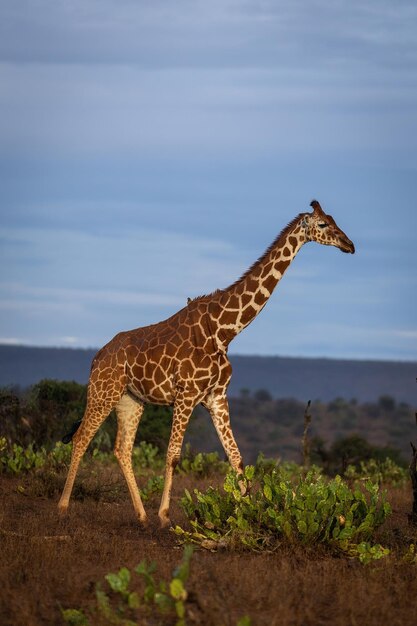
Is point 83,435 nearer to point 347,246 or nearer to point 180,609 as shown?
point 347,246

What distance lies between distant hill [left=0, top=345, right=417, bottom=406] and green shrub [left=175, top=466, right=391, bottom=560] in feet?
310

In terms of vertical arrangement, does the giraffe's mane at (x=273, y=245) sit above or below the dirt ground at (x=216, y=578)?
above

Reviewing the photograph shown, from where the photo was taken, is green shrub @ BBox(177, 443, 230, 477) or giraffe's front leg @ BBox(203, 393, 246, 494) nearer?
giraffe's front leg @ BBox(203, 393, 246, 494)

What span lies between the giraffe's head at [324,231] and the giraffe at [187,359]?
0.04 ft

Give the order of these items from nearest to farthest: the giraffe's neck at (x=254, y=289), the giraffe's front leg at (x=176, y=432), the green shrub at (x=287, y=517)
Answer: the green shrub at (x=287, y=517) < the giraffe's front leg at (x=176, y=432) < the giraffe's neck at (x=254, y=289)

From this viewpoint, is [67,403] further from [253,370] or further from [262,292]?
[253,370]

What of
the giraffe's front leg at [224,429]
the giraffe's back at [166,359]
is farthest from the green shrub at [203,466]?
the giraffe's front leg at [224,429]

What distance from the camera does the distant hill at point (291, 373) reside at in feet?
355

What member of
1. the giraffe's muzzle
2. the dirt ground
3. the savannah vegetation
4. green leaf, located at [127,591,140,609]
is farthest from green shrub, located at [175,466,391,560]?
the giraffe's muzzle

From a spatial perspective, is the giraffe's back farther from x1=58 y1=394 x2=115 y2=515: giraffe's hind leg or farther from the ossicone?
the ossicone

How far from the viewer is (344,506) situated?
451 inches

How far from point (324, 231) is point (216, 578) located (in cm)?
535

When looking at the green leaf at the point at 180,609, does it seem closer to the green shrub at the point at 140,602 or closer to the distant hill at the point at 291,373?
the green shrub at the point at 140,602

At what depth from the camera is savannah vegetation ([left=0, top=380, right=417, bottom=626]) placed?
28.2 ft
